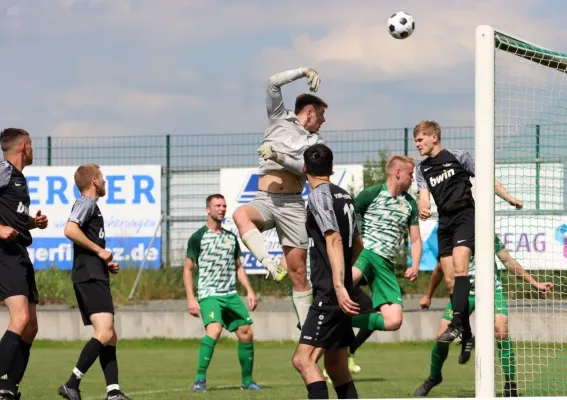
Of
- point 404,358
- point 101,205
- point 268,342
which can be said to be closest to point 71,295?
point 101,205

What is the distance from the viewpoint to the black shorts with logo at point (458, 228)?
34.9ft

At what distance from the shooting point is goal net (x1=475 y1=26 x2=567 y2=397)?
8.45 metres

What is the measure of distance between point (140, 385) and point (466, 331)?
3899 mm

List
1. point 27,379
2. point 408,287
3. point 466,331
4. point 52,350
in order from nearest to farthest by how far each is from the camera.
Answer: point 466,331 → point 27,379 → point 52,350 → point 408,287

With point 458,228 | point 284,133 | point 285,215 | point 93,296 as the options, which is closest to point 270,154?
point 284,133

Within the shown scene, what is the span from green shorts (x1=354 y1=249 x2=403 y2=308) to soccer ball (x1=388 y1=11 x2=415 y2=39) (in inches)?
94.4

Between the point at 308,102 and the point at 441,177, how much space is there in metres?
1.56

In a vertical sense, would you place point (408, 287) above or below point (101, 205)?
below

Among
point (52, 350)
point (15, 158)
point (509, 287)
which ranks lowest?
point (52, 350)

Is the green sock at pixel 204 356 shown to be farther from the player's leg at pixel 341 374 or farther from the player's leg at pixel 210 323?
the player's leg at pixel 341 374

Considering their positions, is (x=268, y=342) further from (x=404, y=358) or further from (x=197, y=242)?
(x=197, y=242)

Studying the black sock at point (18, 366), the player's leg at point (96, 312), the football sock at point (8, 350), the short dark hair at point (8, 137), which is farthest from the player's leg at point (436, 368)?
the short dark hair at point (8, 137)

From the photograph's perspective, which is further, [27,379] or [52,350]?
[52,350]

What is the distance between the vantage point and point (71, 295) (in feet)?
74.1
